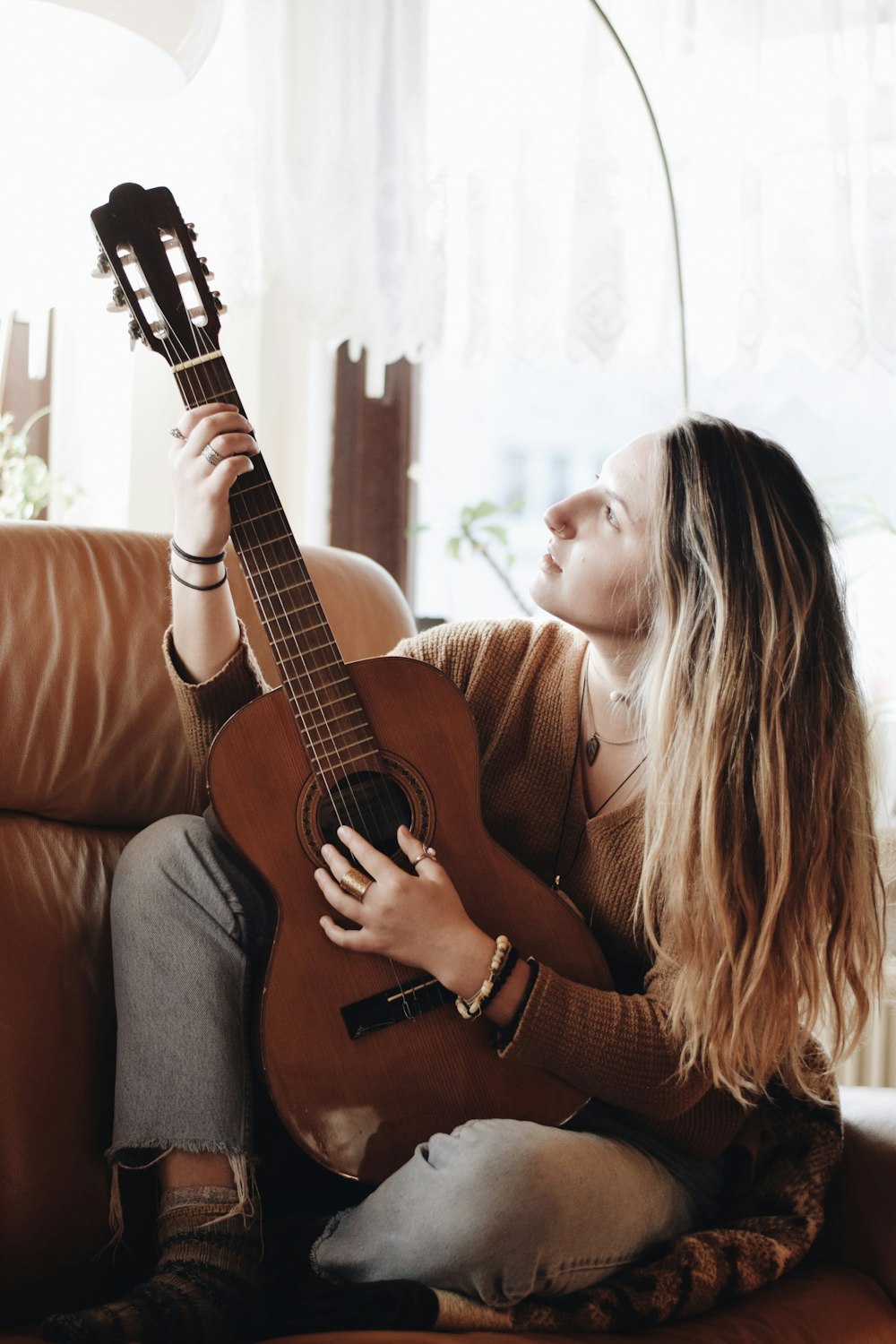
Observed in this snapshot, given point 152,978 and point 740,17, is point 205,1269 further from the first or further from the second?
point 740,17

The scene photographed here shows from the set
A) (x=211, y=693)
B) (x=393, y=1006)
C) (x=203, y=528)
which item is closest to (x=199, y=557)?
(x=203, y=528)

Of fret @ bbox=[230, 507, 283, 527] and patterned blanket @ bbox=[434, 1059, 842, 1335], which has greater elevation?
fret @ bbox=[230, 507, 283, 527]

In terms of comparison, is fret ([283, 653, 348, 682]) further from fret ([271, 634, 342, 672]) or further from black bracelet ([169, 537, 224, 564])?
black bracelet ([169, 537, 224, 564])

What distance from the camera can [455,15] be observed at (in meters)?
2.13

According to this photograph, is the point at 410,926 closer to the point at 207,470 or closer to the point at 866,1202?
the point at 207,470

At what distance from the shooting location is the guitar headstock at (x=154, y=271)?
123 cm

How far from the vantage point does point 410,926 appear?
3.61ft

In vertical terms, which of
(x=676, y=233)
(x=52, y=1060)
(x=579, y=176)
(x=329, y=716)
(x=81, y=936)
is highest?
(x=579, y=176)

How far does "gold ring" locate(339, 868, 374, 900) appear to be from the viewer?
112 centimetres

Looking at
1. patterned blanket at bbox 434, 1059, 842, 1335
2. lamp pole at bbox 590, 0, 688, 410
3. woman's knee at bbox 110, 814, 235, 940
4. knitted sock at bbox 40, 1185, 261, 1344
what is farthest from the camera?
lamp pole at bbox 590, 0, 688, 410

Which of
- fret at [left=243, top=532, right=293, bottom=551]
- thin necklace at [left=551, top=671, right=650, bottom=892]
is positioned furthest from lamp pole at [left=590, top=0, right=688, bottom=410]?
fret at [left=243, top=532, right=293, bottom=551]

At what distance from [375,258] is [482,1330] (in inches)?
64.3

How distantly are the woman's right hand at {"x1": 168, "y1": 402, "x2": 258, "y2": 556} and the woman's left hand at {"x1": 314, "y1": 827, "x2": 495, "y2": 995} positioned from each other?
1.15ft

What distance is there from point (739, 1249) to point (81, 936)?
2.37 feet
